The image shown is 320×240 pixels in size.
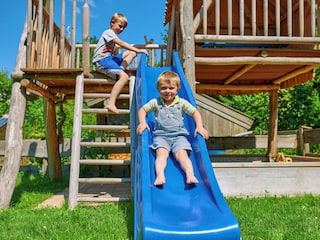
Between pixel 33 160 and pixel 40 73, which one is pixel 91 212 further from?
pixel 33 160

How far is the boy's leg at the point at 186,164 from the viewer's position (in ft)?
10.6

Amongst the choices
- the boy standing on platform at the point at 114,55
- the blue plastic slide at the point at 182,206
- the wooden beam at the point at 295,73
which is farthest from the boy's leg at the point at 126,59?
the wooden beam at the point at 295,73

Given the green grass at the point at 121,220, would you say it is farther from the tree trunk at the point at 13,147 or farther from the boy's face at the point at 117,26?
the boy's face at the point at 117,26

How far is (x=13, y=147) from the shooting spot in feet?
16.3

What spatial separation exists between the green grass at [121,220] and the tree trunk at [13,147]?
0.87 feet

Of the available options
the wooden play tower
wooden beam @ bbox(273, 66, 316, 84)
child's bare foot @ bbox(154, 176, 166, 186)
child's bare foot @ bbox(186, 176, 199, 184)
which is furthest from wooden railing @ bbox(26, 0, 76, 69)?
wooden beam @ bbox(273, 66, 316, 84)

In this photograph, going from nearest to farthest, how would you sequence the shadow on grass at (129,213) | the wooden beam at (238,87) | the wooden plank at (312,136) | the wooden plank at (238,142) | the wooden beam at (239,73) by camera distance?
the shadow on grass at (129,213) → the wooden beam at (239,73) → the wooden plank at (312,136) → the wooden beam at (238,87) → the wooden plank at (238,142)

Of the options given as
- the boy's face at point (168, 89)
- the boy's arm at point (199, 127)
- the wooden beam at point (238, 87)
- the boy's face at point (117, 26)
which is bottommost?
the boy's arm at point (199, 127)

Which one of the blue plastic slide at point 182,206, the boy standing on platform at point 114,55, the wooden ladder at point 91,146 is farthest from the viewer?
the boy standing on platform at point 114,55

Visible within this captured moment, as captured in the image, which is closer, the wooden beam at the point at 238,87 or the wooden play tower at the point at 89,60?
the wooden play tower at the point at 89,60

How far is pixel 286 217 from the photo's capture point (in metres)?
3.88

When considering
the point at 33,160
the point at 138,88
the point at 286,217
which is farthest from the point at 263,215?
the point at 33,160

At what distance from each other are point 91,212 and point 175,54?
9.17 feet

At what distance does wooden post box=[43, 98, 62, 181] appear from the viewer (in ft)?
24.5
